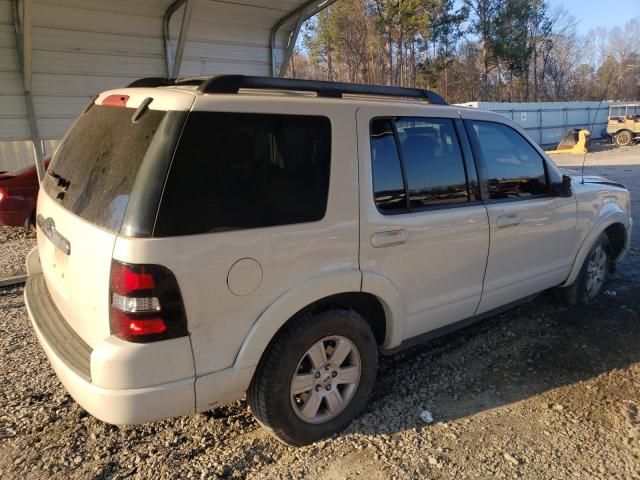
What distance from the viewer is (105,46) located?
7043 millimetres

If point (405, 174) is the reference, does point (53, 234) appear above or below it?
below

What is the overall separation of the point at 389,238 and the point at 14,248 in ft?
21.4

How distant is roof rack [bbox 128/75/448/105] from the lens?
245 centimetres

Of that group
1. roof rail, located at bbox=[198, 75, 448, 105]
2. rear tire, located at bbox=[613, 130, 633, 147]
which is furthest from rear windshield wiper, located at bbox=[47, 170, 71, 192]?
rear tire, located at bbox=[613, 130, 633, 147]

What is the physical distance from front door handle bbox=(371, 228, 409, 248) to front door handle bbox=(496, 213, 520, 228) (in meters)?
0.91

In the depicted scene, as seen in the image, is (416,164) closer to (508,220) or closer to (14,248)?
(508,220)

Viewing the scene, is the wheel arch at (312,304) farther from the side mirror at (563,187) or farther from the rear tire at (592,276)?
the rear tire at (592,276)

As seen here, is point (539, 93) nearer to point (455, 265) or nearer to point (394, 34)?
point (394, 34)

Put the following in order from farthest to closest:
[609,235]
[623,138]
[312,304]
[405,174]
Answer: [623,138] → [609,235] → [405,174] → [312,304]

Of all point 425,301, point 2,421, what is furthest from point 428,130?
point 2,421

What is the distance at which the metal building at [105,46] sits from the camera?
6.41 metres

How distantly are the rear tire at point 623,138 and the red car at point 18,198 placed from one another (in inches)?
1131

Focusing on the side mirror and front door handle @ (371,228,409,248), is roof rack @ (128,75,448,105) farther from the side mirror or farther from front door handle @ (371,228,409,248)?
the side mirror

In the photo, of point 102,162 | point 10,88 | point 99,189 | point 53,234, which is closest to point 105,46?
point 10,88
